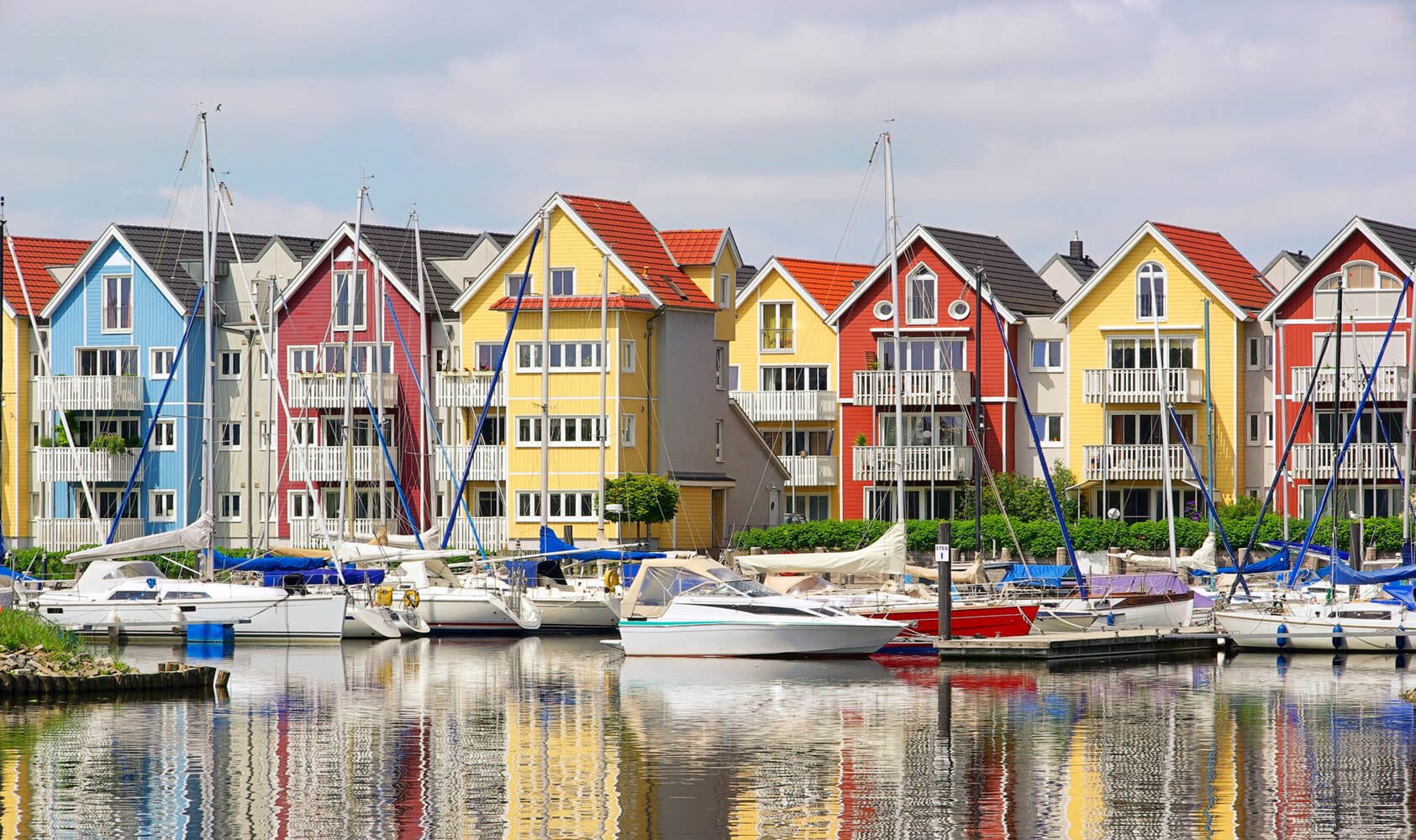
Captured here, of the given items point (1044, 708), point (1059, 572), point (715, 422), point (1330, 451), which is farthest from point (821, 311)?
point (1044, 708)

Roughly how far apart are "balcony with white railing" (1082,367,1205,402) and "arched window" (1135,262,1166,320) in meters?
2.17

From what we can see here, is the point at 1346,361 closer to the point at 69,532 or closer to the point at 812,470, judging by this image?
the point at 812,470

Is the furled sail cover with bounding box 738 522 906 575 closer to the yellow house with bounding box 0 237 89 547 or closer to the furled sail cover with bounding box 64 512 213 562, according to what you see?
the furled sail cover with bounding box 64 512 213 562

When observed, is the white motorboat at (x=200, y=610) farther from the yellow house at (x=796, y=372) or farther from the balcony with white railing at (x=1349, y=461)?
the balcony with white railing at (x=1349, y=461)

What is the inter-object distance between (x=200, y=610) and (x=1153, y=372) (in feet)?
119

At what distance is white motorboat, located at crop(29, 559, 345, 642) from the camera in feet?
186

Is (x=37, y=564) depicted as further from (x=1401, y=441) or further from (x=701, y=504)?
(x=1401, y=441)

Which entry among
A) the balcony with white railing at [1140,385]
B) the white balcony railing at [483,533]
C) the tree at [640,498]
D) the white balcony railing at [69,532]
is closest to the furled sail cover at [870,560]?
the tree at [640,498]

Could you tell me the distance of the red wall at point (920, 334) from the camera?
79250mm

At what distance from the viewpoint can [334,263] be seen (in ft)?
265

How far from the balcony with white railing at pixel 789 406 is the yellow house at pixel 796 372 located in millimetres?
33

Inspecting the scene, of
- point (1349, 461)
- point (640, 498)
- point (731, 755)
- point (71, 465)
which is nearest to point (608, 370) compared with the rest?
point (640, 498)

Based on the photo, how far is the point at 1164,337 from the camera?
77438mm

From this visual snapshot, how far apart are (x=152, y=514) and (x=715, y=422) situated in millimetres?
22459
